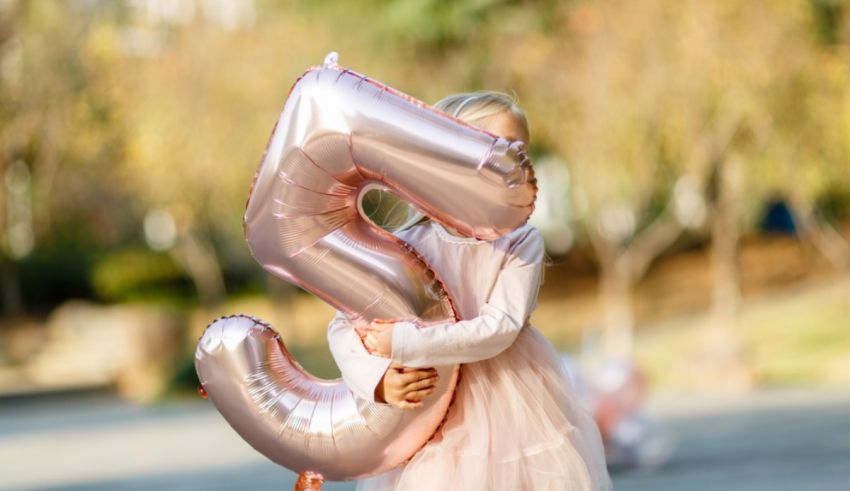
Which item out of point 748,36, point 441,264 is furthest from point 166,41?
point 441,264

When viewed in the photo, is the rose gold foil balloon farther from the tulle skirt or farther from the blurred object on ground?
the blurred object on ground

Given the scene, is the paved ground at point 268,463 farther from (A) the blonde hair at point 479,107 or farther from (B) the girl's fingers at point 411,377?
(B) the girl's fingers at point 411,377

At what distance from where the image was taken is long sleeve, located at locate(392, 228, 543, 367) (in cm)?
348

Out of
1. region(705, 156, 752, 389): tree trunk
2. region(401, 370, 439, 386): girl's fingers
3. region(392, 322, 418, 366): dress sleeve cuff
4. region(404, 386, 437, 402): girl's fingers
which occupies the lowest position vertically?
region(404, 386, 437, 402): girl's fingers

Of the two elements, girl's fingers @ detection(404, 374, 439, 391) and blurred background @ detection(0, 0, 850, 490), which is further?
blurred background @ detection(0, 0, 850, 490)

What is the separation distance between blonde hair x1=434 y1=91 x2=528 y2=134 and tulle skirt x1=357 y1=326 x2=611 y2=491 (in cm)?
53

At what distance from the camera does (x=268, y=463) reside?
11.7m

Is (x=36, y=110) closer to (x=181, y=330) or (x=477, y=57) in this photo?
(x=181, y=330)

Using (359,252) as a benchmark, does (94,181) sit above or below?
above

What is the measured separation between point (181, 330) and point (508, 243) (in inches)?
645

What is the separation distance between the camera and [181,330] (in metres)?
19.7

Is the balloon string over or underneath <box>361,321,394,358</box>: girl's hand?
underneath

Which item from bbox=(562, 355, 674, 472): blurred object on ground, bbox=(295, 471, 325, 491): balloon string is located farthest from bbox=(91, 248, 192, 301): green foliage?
bbox=(295, 471, 325, 491): balloon string

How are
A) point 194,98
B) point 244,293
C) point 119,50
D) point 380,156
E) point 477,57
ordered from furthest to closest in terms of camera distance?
1. point 244,293
2. point 119,50
3. point 194,98
4. point 477,57
5. point 380,156
